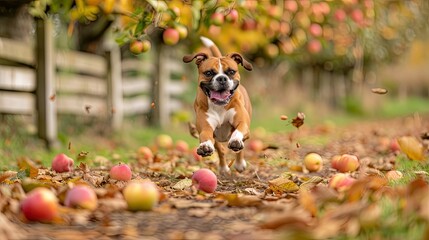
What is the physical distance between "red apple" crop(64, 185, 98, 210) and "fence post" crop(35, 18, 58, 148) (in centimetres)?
505

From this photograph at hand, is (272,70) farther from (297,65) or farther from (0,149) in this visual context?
(0,149)

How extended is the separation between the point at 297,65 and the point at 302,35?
7362 millimetres

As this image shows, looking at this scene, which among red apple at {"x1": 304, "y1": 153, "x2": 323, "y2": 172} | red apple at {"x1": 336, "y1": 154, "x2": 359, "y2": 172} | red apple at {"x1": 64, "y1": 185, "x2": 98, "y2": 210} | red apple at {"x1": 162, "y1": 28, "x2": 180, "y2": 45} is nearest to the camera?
red apple at {"x1": 64, "y1": 185, "x2": 98, "y2": 210}

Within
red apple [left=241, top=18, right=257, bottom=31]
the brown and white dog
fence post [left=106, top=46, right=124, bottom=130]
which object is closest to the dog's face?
the brown and white dog

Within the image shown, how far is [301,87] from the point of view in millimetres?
19594

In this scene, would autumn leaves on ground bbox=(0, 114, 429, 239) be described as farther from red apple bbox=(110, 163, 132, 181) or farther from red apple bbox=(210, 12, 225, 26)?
red apple bbox=(210, 12, 225, 26)

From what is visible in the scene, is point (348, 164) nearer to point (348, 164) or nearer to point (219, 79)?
point (348, 164)

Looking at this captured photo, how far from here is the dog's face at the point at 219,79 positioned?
4.82 meters

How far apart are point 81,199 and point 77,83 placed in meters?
6.73

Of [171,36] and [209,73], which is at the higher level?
[171,36]

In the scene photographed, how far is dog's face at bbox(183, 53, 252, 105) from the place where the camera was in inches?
190

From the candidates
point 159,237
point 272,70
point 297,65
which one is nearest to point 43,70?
point 159,237

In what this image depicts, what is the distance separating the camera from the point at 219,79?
4.81 metres

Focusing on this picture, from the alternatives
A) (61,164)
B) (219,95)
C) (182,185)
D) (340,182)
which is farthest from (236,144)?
(61,164)
